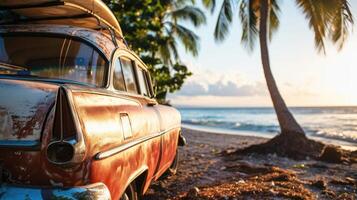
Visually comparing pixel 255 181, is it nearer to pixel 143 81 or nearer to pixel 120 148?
pixel 143 81

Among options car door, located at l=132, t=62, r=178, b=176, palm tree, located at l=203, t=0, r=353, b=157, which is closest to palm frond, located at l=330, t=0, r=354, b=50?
palm tree, located at l=203, t=0, r=353, b=157

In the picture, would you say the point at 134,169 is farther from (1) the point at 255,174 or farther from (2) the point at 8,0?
(1) the point at 255,174

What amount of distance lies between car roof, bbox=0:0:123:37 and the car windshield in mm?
474

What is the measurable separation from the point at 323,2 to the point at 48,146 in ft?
33.6

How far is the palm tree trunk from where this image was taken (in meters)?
10.4

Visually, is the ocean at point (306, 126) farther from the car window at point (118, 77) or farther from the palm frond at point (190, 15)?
the car window at point (118, 77)

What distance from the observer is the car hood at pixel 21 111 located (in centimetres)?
210

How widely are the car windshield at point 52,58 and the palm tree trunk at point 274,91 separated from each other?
7986mm

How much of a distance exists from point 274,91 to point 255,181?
18.8 ft

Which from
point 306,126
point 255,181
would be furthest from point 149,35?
point 306,126

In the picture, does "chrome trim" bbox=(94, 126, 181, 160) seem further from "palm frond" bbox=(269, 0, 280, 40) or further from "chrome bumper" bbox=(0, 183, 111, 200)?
"palm frond" bbox=(269, 0, 280, 40)

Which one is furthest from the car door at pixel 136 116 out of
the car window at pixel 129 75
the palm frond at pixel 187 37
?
the palm frond at pixel 187 37

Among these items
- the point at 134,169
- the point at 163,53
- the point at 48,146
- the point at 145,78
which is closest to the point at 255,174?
the point at 145,78

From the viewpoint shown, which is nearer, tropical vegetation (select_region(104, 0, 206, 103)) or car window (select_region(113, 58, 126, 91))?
car window (select_region(113, 58, 126, 91))
